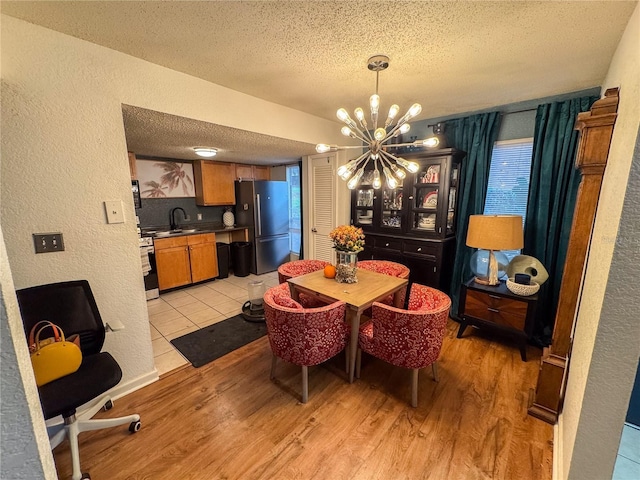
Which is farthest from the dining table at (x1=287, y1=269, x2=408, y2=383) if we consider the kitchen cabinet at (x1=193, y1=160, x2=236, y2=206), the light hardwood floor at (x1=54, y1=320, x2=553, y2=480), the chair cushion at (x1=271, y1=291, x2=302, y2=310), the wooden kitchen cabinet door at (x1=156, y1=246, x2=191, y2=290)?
the kitchen cabinet at (x1=193, y1=160, x2=236, y2=206)

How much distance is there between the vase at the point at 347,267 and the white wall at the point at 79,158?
61.9 inches

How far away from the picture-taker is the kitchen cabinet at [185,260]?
3801 mm

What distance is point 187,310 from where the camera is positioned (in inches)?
132

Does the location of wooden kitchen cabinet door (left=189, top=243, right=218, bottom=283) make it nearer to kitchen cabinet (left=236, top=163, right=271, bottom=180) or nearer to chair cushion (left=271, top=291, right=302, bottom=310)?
kitchen cabinet (left=236, top=163, right=271, bottom=180)

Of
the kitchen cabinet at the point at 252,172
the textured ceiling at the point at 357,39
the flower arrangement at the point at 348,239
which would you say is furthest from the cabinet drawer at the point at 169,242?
the flower arrangement at the point at 348,239

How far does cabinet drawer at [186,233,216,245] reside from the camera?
13.3ft

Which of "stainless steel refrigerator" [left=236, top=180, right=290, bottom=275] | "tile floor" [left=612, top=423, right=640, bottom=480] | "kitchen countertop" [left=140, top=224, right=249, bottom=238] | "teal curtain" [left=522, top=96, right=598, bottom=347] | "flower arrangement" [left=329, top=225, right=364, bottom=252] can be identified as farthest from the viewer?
"stainless steel refrigerator" [left=236, top=180, right=290, bottom=275]

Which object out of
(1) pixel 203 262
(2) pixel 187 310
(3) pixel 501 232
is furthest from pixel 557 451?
(1) pixel 203 262

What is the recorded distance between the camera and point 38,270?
5.25 feet

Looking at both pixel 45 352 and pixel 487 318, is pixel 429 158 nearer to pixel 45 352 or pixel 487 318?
pixel 487 318

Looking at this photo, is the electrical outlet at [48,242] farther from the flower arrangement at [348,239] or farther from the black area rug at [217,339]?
the flower arrangement at [348,239]

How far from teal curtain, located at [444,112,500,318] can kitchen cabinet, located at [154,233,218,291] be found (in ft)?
11.8

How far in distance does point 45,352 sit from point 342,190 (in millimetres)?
3164

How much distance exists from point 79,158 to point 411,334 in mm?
2378
